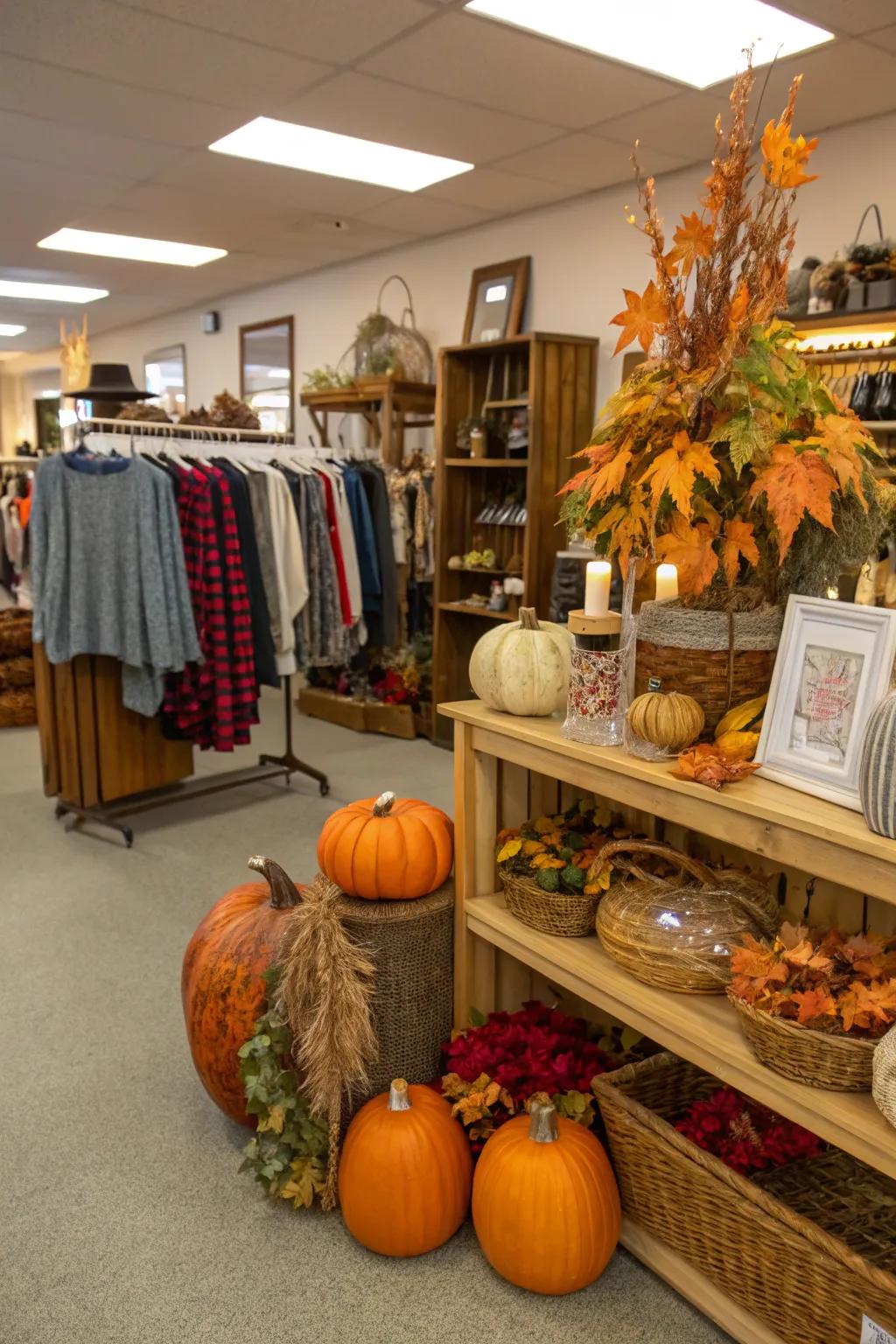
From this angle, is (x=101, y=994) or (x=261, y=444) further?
(x=261, y=444)

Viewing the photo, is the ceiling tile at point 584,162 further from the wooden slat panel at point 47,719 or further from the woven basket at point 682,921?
the woven basket at point 682,921

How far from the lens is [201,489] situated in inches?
152

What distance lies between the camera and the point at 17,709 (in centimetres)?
604

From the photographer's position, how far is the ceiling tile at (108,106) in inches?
138

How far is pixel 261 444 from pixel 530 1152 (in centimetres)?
361

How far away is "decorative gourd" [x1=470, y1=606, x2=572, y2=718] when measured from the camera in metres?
1.93

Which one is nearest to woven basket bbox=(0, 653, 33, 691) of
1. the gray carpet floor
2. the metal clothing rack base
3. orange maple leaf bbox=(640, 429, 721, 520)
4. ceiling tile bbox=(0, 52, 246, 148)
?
the metal clothing rack base

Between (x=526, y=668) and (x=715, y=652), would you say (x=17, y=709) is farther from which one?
(x=715, y=652)

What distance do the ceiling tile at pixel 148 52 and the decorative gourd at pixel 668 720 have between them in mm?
2697

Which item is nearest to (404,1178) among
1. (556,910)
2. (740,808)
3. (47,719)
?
(556,910)

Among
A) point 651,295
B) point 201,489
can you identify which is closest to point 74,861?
point 201,489

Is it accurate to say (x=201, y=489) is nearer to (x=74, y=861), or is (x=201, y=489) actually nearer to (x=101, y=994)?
(x=74, y=861)

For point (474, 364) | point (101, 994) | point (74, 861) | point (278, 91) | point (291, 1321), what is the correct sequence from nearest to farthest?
point (291, 1321), point (101, 994), point (278, 91), point (74, 861), point (474, 364)

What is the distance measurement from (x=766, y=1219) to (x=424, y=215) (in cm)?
514
